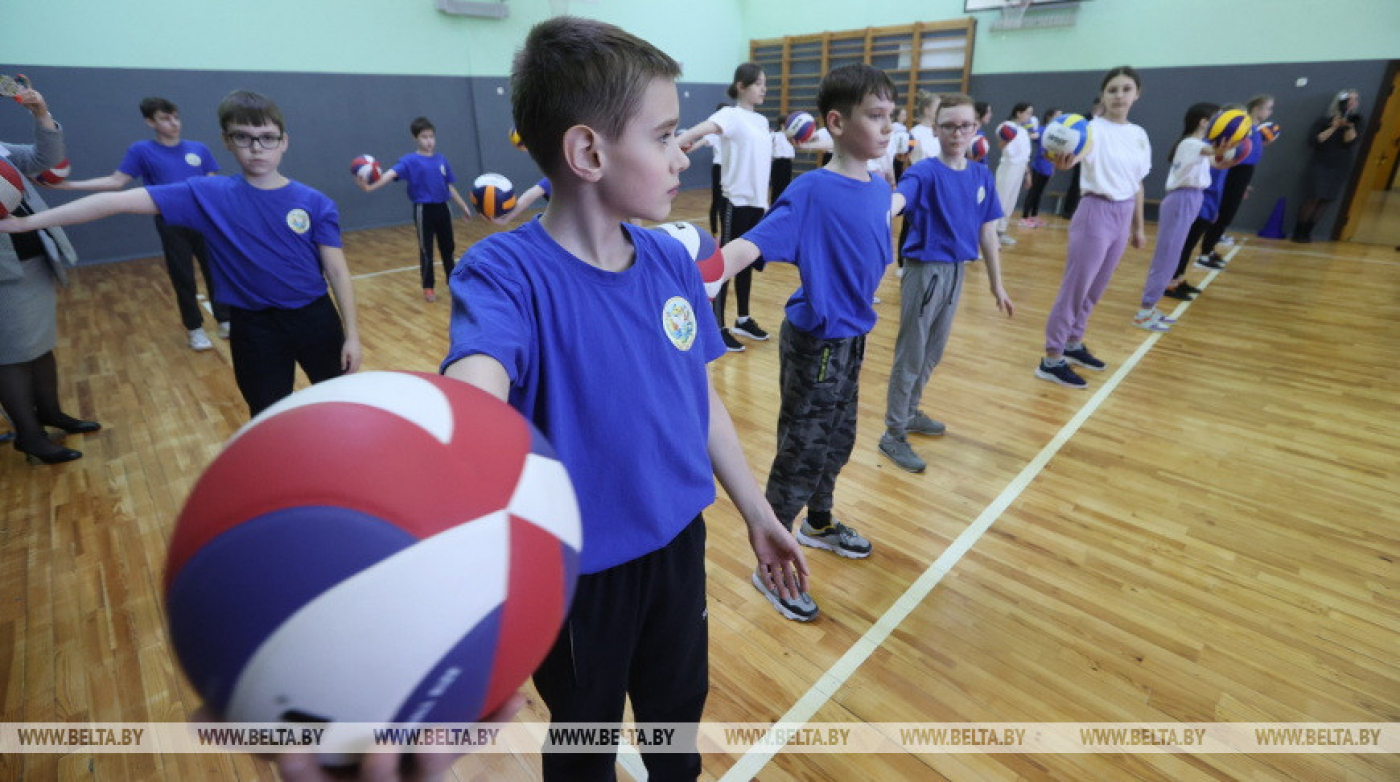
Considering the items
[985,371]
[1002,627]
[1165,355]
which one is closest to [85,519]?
[1002,627]

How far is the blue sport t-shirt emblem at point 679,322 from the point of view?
1113 millimetres

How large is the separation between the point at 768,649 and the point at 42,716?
2289 millimetres

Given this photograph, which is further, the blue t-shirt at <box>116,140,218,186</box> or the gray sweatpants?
the blue t-shirt at <box>116,140,218,186</box>

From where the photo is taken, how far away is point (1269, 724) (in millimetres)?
1902

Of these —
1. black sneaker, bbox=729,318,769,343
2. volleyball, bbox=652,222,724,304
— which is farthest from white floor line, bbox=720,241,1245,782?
black sneaker, bbox=729,318,769,343

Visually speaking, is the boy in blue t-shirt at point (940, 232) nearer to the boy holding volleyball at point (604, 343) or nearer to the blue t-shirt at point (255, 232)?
the boy holding volleyball at point (604, 343)

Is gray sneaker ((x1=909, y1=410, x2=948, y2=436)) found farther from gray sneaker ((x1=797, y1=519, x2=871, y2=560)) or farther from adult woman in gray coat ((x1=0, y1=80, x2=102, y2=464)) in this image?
adult woman in gray coat ((x1=0, y1=80, x2=102, y2=464))

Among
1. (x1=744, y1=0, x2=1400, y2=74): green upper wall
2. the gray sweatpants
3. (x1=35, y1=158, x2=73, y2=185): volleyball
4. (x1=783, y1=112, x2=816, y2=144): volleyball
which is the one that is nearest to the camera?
the gray sweatpants

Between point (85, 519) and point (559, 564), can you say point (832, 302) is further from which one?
point (85, 519)

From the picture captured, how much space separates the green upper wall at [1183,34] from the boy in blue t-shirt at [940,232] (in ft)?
28.7

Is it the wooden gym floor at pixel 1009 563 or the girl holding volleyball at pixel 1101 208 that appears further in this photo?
the girl holding volleyball at pixel 1101 208

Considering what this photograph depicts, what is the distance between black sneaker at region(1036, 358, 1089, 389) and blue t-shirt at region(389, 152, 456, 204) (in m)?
5.42

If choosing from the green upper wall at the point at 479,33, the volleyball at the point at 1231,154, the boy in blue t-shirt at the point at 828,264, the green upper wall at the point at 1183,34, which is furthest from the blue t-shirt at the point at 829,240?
the green upper wall at the point at 1183,34

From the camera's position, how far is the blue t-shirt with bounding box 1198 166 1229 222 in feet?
18.4
